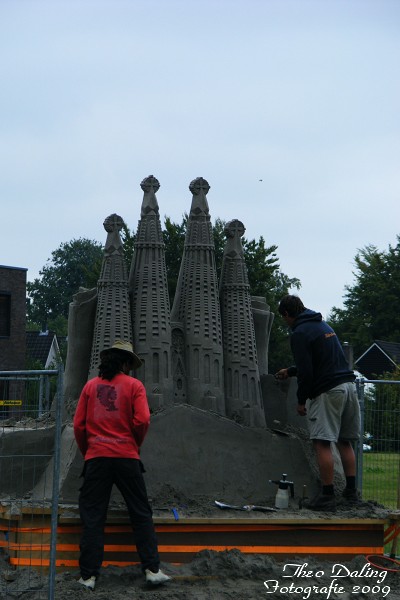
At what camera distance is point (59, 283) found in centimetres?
7744

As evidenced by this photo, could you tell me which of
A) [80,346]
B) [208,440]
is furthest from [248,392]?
[80,346]

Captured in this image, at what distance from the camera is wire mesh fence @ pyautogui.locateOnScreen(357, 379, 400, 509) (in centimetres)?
929

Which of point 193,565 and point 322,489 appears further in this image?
point 322,489

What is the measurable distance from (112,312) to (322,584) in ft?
11.3

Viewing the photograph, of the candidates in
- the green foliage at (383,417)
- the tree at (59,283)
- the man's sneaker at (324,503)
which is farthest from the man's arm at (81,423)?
the tree at (59,283)

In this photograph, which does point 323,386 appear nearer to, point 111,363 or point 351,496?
point 351,496

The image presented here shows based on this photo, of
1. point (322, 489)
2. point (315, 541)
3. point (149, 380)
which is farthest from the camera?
point (149, 380)

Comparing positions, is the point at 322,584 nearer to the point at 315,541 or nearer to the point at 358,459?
the point at 315,541

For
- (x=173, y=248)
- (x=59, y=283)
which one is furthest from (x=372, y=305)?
(x=59, y=283)

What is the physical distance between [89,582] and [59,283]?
71501mm

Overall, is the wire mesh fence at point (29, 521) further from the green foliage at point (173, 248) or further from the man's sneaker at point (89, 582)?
the green foliage at point (173, 248)

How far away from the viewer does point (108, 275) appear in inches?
376

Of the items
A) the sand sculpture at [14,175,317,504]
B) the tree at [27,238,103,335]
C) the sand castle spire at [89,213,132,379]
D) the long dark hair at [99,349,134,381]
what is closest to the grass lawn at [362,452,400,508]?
the sand sculpture at [14,175,317,504]

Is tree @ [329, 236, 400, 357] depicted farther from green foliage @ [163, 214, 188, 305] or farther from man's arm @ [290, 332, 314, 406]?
man's arm @ [290, 332, 314, 406]
